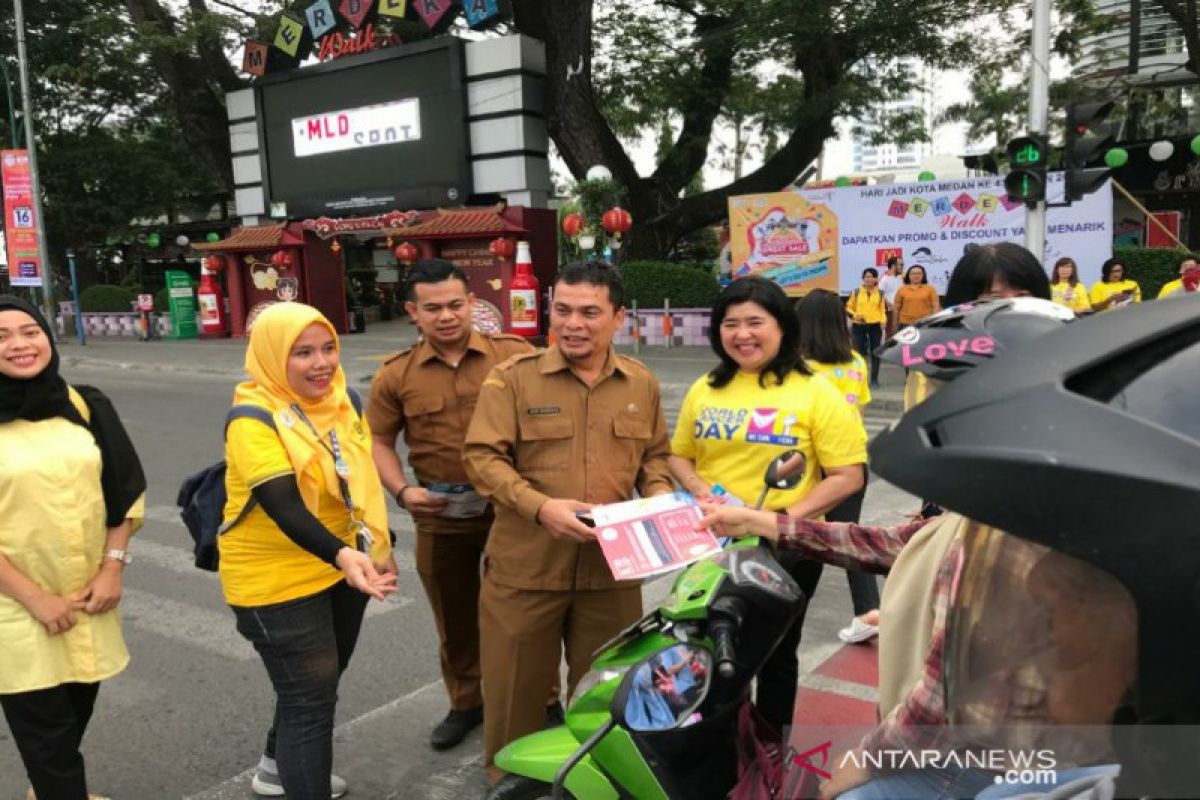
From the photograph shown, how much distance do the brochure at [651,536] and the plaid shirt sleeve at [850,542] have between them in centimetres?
24

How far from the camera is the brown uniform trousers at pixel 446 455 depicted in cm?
331

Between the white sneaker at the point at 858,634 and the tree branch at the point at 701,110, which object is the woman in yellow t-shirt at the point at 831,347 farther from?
the tree branch at the point at 701,110

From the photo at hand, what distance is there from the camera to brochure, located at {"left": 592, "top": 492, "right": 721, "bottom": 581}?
6.97 feet

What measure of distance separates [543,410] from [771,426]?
2.39 ft

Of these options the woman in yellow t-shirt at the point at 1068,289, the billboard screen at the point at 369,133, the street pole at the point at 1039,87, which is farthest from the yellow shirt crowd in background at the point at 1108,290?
the billboard screen at the point at 369,133

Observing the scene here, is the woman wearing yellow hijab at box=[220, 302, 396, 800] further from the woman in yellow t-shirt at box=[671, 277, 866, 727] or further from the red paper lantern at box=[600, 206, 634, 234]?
the red paper lantern at box=[600, 206, 634, 234]

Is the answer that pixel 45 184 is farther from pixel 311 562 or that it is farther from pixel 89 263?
pixel 311 562

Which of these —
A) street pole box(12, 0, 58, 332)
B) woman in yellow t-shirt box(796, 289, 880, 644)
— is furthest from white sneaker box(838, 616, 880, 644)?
street pole box(12, 0, 58, 332)

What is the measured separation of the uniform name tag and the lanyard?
1.80 feet

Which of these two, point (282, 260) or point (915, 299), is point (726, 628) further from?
point (282, 260)

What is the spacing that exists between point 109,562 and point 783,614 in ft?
6.78

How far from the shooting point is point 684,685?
1751mm

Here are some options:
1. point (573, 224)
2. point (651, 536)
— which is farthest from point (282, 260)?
point (651, 536)

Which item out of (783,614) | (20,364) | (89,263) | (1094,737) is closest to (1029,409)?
(1094,737)
